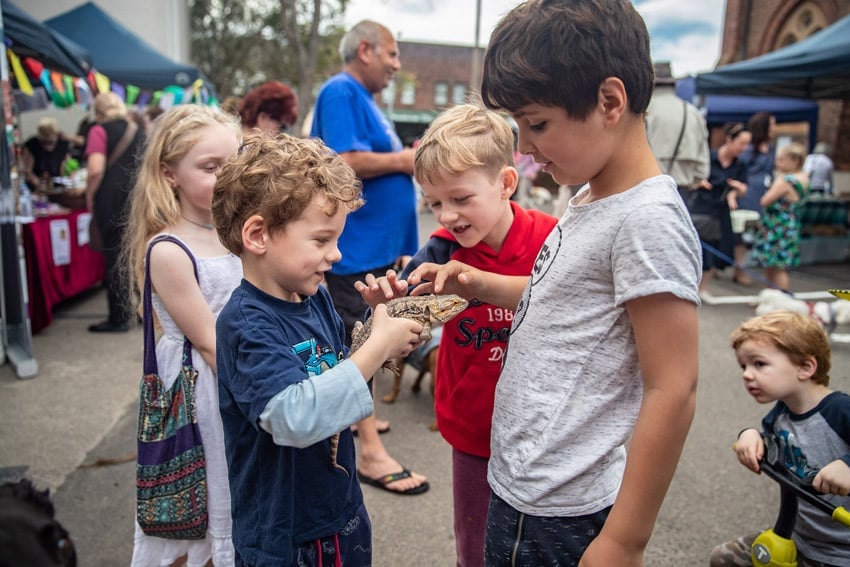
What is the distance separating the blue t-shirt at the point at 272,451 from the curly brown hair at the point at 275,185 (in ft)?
0.55

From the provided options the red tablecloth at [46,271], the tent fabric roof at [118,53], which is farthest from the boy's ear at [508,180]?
the tent fabric roof at [118,53]

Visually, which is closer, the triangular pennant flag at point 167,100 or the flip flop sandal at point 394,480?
the flip flop sandal at point 394,480

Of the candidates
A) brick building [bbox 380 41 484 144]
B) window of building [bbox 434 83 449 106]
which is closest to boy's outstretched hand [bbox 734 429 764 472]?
brick building [bbox 380 41 484 144]

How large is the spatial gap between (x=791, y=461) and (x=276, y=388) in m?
1.86

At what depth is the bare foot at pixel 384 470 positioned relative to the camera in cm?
319

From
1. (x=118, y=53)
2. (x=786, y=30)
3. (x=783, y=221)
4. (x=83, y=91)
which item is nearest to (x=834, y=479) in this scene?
(x=783, y=221)

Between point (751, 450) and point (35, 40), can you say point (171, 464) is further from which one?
point (35, 40)

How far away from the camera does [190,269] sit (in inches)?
74.5

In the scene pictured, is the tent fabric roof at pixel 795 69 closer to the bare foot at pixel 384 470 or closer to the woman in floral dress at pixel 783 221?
the woman in floral dress at pixel 783 221

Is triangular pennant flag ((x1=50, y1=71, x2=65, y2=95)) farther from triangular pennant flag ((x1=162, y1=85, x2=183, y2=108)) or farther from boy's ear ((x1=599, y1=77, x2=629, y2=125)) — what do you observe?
boy's ear ((x1=599, y1=77, x2=629, y2=125))

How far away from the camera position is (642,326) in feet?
3.67

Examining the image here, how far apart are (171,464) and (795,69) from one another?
901cm

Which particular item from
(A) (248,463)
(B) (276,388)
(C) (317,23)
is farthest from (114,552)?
(C) (317,23)

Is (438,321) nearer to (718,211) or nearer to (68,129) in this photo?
(718,211)
